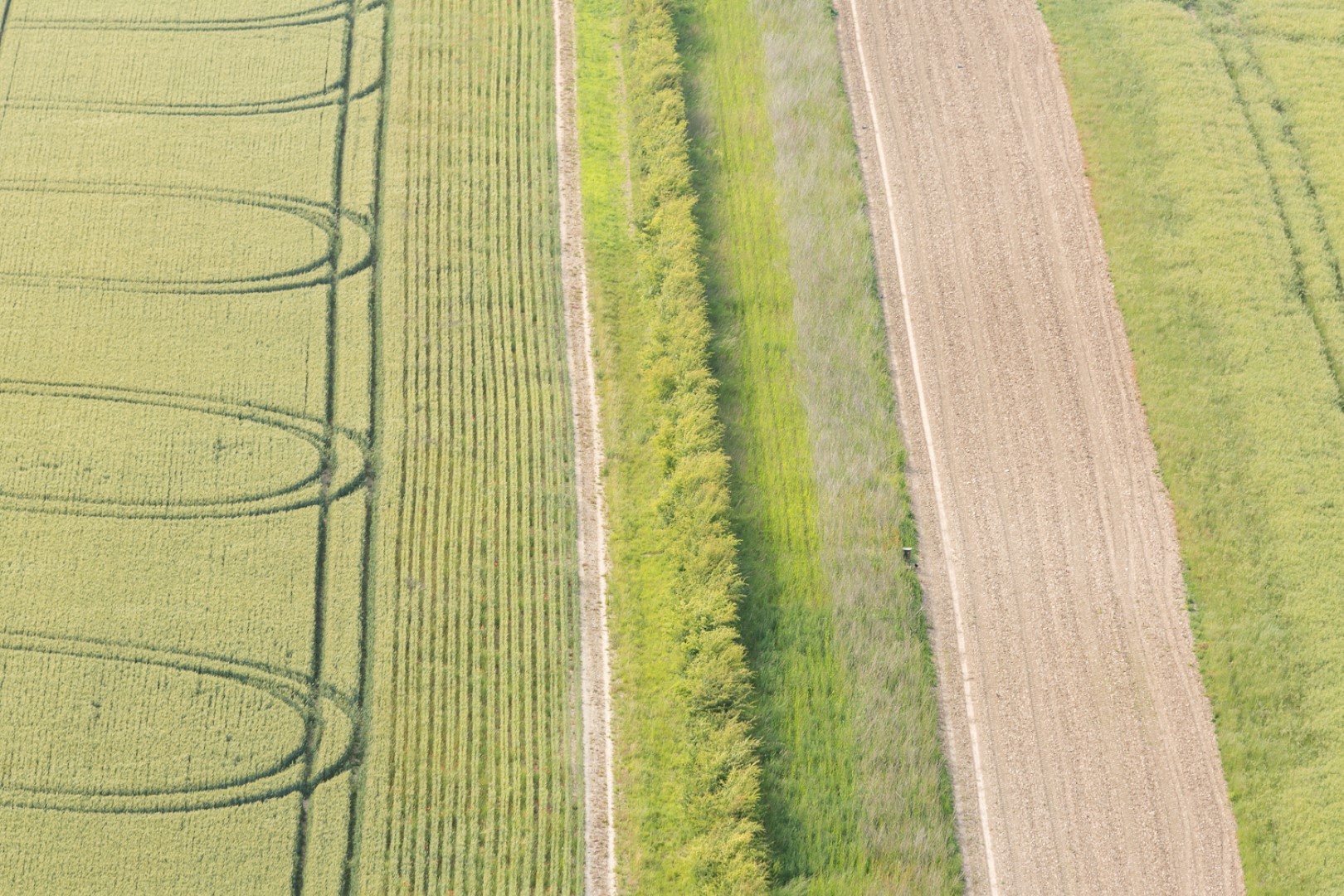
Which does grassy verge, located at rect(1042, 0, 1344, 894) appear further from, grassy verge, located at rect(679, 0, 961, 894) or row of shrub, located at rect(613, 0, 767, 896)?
row of shrub, located at rect(613, 0, 767, 896)

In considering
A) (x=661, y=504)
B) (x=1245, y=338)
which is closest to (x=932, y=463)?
(x=661, y=504)

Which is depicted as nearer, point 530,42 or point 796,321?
point 796,321

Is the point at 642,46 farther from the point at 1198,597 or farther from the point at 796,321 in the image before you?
the point at 1198,597

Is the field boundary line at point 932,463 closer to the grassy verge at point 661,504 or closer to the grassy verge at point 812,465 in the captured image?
the grassy verge at point 812,465

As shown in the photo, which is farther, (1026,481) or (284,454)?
(1026,481)

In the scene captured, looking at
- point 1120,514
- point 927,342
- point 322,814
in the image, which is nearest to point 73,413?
point 322,814

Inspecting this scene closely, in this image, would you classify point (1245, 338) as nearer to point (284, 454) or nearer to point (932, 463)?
point (932, 463)
